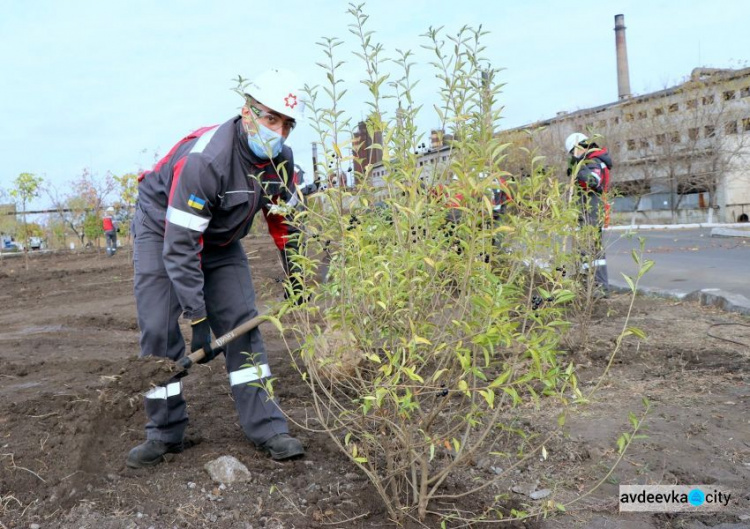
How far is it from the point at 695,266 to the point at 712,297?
483cm

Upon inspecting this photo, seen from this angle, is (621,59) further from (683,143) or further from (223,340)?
(223,340)

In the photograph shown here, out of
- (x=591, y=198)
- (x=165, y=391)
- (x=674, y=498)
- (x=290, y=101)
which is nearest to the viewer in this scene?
(x=674, y=498)

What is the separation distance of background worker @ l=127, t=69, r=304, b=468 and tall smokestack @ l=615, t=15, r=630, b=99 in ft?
140

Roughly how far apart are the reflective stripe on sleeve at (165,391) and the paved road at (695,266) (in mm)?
4202

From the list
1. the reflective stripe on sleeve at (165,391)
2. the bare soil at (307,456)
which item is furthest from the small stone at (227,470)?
the reflective stripe on sleeve at (165,391)

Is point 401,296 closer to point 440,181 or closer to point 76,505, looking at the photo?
Result: point 440,181

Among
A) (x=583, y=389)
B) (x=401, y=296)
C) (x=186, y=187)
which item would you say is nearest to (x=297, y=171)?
(x=186, y=187)

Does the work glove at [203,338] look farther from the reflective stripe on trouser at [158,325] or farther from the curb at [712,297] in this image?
the curb at [712,297]

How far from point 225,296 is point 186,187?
2.38 feet

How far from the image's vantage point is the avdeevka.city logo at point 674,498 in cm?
280

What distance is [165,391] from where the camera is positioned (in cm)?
350

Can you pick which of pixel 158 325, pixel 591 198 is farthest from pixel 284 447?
pixel 591 198

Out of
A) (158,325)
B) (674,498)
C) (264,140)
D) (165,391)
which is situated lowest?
(674,498)

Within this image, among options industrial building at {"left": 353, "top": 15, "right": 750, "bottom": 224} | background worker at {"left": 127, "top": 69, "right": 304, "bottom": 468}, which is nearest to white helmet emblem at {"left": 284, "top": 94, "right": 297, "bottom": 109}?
background worker at {"left": 127, "top": 69, "right": 304, "bottom": 468}
